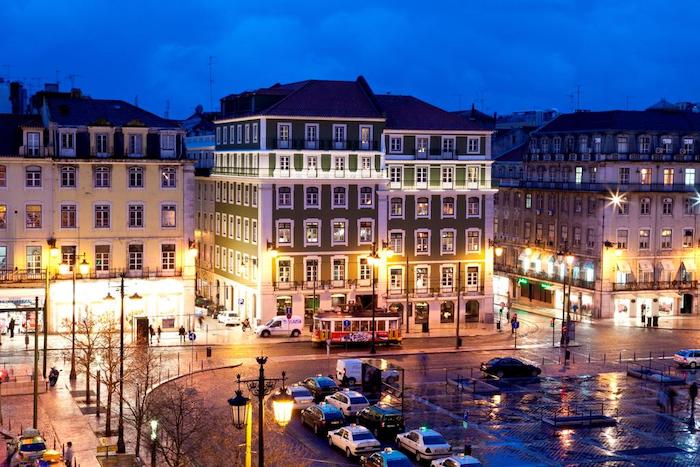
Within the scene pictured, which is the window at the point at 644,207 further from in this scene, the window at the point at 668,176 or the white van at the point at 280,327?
the white van at the point at 280,327

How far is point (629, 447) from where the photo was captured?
1779 inches

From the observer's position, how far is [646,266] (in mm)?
88812

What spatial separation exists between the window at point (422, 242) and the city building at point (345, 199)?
0.36 feet

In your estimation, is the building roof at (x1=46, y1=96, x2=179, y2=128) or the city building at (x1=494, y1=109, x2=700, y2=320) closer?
the building roof at (x1=46, y1=96, x2=179, y2=128)

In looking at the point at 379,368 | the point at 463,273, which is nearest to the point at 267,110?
the point at 463,273

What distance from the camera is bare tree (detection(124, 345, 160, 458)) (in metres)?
41.0

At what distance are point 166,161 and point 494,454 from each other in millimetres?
39377

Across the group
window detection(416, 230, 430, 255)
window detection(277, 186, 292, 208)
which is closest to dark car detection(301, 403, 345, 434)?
window detection(277, 186, 292, 208)

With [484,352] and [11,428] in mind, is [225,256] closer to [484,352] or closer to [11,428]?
[484,352]

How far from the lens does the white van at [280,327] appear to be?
74.2m

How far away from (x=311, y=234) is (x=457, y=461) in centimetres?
4107

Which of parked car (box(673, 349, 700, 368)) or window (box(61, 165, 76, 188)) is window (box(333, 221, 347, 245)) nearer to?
window (box(61, 165, 76, 188))

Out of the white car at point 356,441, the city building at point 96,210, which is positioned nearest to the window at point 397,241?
the city building at point 96,210

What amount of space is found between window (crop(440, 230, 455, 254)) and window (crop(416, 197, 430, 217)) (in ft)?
6.64
